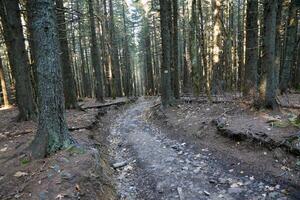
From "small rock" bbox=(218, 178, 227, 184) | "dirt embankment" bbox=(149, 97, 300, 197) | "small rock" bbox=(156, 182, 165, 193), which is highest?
"dirt embankment" bbox=(149, 97, 300, 197)

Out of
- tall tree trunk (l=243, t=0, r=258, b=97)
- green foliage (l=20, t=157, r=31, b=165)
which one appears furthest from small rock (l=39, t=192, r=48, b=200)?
tall tree trunk (l=243, t=0, r=258, b=97)

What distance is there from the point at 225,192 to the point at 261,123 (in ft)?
9.83

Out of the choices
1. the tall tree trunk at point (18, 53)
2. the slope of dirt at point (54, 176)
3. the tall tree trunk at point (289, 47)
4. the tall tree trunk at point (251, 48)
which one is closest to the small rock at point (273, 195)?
the slope of dirt at point (54, 176)

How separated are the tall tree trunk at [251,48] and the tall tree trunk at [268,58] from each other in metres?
1.12

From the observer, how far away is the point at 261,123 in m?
7.42

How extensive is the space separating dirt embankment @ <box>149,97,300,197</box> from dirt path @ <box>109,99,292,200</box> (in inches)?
11.4

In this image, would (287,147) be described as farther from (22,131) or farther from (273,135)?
(22,131)

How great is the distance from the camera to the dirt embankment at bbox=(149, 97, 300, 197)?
5637 millimetres

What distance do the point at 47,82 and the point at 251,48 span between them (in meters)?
7.42

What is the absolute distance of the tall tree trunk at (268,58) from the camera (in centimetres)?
822

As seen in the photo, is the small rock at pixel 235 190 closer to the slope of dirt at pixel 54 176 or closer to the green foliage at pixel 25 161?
the slope of dirt at pixel 54 176

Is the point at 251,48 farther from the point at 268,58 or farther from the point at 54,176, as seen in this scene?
the point at 54,176

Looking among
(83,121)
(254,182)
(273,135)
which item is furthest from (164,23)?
(254,182)

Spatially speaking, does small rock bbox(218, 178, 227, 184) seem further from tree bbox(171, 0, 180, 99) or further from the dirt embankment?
tree bbox(171, 0, 180, 99)
